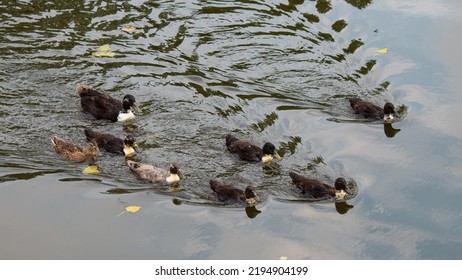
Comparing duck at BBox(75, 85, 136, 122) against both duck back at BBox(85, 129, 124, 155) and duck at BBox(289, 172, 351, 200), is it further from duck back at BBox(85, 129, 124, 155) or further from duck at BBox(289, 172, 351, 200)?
duck at BBox(289, 172, 351, 200)

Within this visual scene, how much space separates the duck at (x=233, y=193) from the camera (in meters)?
9.74

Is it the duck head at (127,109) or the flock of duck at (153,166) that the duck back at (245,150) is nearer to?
the flock of duck at (153,166)

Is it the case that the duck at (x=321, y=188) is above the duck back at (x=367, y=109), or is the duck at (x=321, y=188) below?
below

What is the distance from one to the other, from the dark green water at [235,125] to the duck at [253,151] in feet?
0.39

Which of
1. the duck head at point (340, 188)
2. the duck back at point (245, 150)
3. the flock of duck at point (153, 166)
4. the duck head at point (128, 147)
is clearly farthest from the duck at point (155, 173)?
the duck head at point (340, 188)

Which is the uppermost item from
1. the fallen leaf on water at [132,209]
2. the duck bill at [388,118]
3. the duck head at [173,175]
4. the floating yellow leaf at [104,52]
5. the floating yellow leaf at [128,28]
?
the duck bill at [388,118]

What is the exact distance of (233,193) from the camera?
32.2 ft

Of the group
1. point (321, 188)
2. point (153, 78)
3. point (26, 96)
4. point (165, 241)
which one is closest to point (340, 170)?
point (321, 188)

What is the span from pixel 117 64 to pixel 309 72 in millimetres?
3009

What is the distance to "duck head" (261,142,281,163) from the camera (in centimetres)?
1054

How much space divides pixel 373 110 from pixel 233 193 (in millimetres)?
2977

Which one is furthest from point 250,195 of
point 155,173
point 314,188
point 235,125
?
point 235,125

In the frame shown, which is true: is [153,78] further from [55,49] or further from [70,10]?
[70,10]

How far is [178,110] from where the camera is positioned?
11.9m
